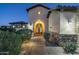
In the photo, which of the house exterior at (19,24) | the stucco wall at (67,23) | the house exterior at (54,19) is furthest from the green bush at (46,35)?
the house exterior at (19,24)

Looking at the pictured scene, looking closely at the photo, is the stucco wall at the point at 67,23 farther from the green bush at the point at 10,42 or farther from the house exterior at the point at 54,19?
the green bush at the point at 10,42

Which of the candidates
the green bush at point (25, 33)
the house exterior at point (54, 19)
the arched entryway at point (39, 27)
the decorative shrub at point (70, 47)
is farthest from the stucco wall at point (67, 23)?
the green bush at point (25, 33)

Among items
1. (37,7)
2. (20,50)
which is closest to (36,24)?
(37,7)

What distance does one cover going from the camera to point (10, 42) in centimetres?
266

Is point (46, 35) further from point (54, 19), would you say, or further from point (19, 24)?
point (19, 24)

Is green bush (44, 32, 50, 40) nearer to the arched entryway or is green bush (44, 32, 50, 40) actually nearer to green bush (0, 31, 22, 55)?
the arched entryway

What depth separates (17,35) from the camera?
2688 millimetres

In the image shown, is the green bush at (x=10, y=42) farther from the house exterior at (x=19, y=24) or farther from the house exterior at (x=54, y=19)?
the house exterior at (x=54, y=19)

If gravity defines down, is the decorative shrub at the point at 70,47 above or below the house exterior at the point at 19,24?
below

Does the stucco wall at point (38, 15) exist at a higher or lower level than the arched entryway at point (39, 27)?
higher

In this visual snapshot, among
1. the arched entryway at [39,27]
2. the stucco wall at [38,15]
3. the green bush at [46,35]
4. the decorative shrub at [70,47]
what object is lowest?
the decorative shrub at [70,47]

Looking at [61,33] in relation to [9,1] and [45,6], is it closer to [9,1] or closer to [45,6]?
[45,6]

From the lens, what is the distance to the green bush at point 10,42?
2.65m

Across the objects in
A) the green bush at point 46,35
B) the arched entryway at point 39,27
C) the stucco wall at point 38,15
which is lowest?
the green bush at point 46,35
